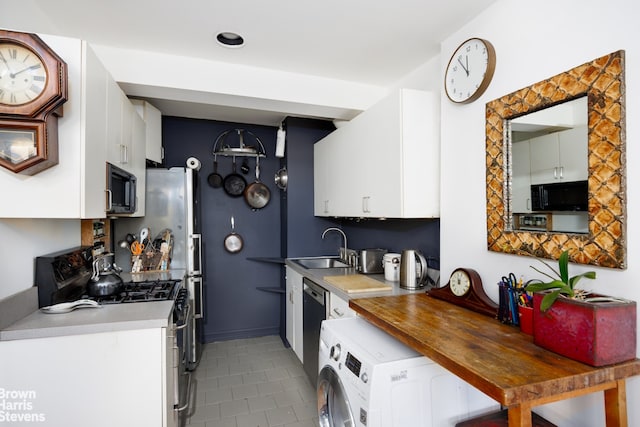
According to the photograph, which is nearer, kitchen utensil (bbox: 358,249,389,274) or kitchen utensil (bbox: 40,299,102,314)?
kitchen utensil (bbox: 40,299,102,314)

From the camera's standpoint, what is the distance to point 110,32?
6.38 ft

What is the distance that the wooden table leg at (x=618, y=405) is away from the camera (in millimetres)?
1035

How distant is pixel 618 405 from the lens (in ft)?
3.41

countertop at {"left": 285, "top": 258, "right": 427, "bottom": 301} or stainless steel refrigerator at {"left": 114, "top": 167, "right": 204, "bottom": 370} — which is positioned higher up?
stainless steel refrigerator at {"left": 114, "top": 167, "right": 204, "bottom": 370}

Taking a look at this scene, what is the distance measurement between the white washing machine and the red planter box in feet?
1.40

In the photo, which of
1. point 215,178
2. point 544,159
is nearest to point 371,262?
point 544,159

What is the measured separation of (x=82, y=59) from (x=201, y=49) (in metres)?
0.82

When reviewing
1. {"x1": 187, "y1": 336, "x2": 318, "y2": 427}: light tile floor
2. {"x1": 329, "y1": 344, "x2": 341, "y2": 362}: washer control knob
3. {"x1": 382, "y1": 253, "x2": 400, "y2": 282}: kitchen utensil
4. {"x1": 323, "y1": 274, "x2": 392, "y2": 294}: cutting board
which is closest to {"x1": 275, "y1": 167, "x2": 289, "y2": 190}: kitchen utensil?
{"x1": 323, "y1": 274, "x2": 392, "y2": 294}: cutting board

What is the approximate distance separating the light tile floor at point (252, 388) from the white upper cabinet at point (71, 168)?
163 centimetres

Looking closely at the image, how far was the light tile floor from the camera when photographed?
2.26 metres

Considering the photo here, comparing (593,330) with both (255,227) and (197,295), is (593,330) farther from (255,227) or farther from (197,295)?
(255,227)

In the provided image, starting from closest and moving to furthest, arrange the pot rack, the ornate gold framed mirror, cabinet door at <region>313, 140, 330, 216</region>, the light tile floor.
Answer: the ornate gold framed mirror
the light tile floor
cabinet door at <region>313, 140, 330, 216</region>
the pot rack

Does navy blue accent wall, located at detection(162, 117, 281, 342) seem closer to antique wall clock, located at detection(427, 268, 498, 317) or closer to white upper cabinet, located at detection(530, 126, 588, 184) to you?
antique wall clock, located at detection(427, 268, 498, 317)

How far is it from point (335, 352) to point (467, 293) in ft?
2.40
